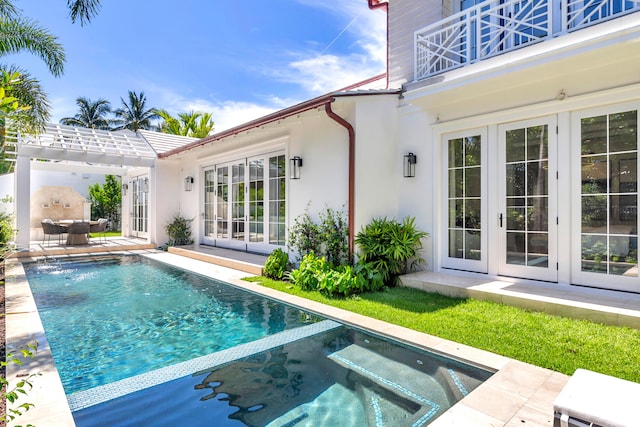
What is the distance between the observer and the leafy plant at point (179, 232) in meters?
13.9

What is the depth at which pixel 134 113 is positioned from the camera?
35.2 m

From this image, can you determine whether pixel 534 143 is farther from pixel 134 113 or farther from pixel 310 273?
pixel 134 113

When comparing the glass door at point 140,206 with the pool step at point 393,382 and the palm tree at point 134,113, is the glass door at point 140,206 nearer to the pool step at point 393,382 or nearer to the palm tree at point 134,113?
the pool step at point 393,382

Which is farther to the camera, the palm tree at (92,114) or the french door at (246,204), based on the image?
the palm tree at (92,114)

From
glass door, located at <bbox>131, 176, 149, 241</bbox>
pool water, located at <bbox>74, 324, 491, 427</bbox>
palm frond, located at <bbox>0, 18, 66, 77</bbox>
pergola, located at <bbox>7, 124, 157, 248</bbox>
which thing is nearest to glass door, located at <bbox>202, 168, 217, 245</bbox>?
pergola, located at <bbox>7, 124, 157, 248</bbox>

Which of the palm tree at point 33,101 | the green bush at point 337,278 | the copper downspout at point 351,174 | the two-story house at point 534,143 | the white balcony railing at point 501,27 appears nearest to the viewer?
the two-story house at point 534,143

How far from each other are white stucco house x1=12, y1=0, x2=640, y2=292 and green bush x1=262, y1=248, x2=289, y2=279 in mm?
1328

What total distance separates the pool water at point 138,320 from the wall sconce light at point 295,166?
11.3 ft

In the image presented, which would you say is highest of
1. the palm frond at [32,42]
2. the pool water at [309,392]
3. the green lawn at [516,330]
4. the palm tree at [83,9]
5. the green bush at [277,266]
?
the palm tree at [83,9]

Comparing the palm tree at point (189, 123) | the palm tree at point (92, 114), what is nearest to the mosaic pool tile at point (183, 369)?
the palm tree at point (189, 123)

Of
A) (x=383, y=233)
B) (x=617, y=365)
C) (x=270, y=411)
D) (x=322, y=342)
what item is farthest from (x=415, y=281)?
(x=270, y=411)

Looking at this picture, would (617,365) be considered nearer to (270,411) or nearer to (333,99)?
(270,411)

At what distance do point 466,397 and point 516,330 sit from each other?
193 cm

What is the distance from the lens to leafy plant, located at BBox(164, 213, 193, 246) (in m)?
13.9
